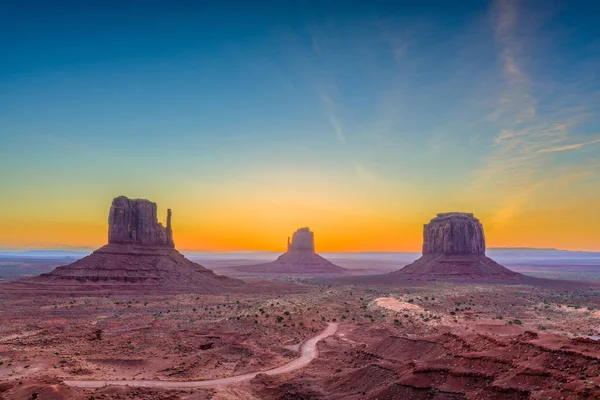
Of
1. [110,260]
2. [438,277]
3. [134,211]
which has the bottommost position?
[438,277]

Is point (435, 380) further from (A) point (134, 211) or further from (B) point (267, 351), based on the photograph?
(A) point (134, 211)

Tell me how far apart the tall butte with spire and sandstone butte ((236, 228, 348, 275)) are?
7894 cm

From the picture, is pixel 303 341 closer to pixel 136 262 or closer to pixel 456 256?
pixel 136 262

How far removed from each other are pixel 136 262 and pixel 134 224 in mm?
11721

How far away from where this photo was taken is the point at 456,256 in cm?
11975

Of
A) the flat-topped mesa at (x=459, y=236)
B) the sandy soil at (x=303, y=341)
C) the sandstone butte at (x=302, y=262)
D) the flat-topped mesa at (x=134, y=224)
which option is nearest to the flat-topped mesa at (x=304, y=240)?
the sandstone butte at (x=302, y=262)

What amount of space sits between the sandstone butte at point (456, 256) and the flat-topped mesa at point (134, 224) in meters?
76.8

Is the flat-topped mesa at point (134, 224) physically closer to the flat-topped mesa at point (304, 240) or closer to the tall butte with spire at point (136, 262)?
the tall butte with spire at point (136, 262)

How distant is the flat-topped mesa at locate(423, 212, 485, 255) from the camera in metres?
120

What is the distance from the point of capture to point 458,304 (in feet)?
205

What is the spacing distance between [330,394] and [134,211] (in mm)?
84263

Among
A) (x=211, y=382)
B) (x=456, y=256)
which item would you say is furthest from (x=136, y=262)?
(x=456, y=256)

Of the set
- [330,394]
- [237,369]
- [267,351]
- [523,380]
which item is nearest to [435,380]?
[523,380]

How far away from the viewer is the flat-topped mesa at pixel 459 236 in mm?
120500
